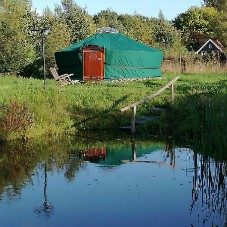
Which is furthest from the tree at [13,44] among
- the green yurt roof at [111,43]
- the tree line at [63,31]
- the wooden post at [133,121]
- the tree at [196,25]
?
the tree at [196,25]

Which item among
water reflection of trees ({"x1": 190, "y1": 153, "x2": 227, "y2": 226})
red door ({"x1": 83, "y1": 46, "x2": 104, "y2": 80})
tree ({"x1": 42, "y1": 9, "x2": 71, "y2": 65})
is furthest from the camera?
tree ({"x1": 42, "y1": 9, "x2": 71, "y2": 65})

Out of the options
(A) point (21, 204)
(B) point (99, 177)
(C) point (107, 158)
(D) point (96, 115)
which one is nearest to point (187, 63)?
(D) point (96, 115)

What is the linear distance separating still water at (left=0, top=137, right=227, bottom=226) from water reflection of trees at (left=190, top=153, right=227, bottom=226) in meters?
0.01

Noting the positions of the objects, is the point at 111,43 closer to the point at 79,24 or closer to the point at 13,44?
the point at 13,44

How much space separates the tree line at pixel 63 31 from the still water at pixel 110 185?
51.8ft

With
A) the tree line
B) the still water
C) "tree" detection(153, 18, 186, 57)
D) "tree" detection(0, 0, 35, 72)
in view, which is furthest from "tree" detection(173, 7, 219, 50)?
the still water

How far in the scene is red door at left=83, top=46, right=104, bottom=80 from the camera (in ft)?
90.6

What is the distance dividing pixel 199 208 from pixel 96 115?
860cm

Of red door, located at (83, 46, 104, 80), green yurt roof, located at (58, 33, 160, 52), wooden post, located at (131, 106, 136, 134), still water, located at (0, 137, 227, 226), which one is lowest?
still water, located at (0, 137, 227, 226)

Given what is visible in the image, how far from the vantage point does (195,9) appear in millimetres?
58781

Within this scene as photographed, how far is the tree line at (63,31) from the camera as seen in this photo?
3044cm

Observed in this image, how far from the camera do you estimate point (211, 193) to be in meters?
9.23

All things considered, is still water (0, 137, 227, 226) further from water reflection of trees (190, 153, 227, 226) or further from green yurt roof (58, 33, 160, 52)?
green yurt roof (58, 33, 160, 52)

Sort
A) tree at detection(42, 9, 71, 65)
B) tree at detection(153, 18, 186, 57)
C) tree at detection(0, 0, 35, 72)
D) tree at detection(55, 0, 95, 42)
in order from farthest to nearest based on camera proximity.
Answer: tree at detection(153, 18, 186, 57) → tree at detection(55, 0, 95, 42) → tree at detection(42, 9, 71, 65) → tree at detection(0, 0, 35, 72)
